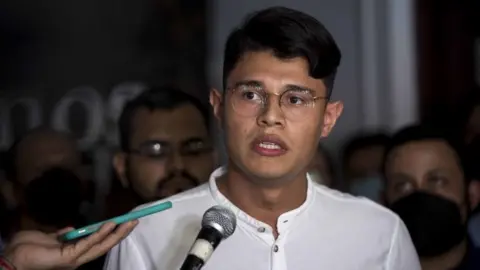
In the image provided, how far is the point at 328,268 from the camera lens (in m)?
1.24

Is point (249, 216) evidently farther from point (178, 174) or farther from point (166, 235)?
point (178, 174)

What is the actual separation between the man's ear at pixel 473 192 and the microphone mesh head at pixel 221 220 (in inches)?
33.4

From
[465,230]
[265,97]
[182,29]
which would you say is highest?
[265,97]

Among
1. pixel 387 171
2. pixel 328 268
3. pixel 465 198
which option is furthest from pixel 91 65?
pixel 328 268

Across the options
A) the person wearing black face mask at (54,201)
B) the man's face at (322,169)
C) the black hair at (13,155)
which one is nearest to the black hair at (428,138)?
the man's face at (322,169)

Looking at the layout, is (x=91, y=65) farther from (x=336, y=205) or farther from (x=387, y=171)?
(x=336, y=205)

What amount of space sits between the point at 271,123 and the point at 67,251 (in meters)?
0.33

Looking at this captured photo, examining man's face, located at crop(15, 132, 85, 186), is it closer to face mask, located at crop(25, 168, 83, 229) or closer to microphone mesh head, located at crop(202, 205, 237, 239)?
face mask, located at crop(25, 168, 83, 229)

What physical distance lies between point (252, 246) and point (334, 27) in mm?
1429

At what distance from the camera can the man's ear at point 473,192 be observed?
1.73 metres

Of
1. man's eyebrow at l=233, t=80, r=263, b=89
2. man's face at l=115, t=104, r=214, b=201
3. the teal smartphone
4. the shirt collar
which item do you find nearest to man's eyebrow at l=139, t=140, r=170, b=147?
man's face at l=115, t=104, r=214, b=201

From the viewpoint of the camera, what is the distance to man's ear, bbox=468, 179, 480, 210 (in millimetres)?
1730

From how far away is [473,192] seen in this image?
1.74m

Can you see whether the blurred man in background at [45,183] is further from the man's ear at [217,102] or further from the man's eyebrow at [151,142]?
the man's ear at [217,102]
